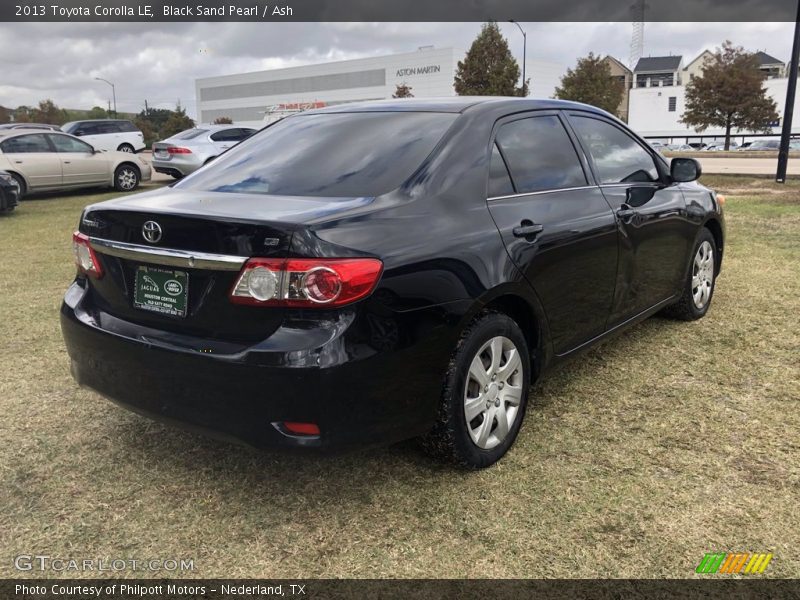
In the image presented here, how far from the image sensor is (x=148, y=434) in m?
3.43

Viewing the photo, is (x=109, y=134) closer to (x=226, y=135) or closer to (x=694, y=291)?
(x=226, y=135)

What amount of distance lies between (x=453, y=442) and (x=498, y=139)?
4.63ft

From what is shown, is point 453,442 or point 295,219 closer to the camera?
point 295,219

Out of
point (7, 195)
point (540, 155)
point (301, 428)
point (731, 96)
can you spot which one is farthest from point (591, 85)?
point (301, 428)

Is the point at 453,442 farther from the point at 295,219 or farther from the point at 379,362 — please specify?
the point at 295,219

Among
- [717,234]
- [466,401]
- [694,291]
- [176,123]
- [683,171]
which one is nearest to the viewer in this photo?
[466,401]

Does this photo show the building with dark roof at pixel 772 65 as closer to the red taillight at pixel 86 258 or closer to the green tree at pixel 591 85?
the green tree at pixel 591 85

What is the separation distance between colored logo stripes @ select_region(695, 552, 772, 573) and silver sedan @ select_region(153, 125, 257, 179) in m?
15.3

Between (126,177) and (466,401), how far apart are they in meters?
15.3

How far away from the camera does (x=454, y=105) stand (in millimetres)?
3338

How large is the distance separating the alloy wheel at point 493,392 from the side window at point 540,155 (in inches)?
31.1

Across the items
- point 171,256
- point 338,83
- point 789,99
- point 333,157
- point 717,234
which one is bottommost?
point 717,234

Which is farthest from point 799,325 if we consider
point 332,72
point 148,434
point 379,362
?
point 332,72

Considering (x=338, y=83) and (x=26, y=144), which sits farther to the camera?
(x=338, y=83)
